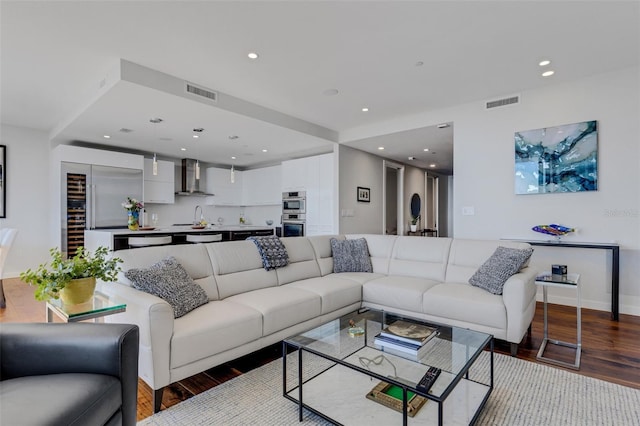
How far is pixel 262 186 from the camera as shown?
24.8ft

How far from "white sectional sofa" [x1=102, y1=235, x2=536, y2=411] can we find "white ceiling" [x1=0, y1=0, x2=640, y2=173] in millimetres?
1864

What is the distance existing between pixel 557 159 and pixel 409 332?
3365 millimetres

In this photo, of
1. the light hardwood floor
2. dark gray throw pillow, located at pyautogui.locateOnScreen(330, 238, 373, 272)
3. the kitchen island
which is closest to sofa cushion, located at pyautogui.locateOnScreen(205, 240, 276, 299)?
the light hardwood floor

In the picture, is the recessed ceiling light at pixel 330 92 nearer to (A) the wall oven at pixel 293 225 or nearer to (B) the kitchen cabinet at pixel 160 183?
(A) the wall oven at pixel 293 225

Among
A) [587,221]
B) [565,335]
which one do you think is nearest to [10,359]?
[565,335]

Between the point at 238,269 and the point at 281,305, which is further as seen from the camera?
the point at 238,269

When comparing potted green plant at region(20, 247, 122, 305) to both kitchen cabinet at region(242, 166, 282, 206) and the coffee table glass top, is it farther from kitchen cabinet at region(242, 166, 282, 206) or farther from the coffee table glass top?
kitchen cabinet at region(242, 166, 282, 206)

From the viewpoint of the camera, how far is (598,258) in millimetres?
3672

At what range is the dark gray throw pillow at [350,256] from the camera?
3660mm

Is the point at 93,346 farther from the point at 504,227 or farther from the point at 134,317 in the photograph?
the point at 504,227

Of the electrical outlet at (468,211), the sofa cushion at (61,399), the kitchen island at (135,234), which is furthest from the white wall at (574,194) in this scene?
the sofa cushion at (61,399)

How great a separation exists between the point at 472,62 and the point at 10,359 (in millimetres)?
4098

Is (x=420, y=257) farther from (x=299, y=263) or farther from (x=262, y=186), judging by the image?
(x=262, y=186)

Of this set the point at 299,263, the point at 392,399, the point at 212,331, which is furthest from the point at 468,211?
the point at 212,331
